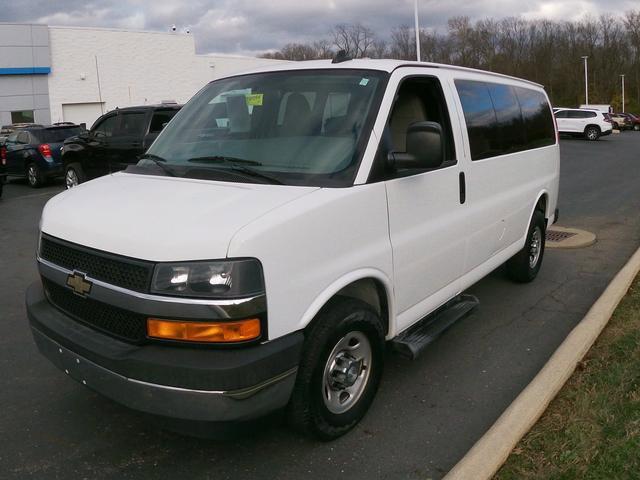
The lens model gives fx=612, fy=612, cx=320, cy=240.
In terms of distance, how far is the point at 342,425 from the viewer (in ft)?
11.1

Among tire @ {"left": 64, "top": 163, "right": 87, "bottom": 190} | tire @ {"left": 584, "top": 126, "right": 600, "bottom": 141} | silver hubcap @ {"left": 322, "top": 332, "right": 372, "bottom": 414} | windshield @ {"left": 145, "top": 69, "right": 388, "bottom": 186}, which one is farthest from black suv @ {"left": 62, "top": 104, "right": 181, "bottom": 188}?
tire @ {"left": 584, "top": 126, "right": 600, "bottom": 141}

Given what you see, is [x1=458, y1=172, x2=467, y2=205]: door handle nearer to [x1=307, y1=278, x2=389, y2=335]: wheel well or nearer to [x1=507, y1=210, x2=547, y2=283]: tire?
[x1=307, y1=278, x2=389, y2=335]: wheel well

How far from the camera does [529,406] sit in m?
3.46

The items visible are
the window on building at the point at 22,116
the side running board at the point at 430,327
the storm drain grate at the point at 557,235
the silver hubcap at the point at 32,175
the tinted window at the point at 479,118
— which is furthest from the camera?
the window on building at the point at 22,116

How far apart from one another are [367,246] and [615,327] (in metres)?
2.56

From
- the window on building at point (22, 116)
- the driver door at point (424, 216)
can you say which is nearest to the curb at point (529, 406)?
the driver door at point (424, 216)

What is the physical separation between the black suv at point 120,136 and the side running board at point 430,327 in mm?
8431

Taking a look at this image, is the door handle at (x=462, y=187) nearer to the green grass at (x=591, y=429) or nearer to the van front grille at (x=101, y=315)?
the green grass at (x=591, y=429)

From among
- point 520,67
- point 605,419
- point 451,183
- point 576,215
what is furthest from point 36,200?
point 520,67

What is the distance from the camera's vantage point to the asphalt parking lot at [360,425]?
319cm

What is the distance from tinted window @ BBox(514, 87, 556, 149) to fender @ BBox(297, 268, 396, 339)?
292 centimetres

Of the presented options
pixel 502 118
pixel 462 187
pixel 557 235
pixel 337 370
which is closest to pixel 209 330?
pixel 337 370

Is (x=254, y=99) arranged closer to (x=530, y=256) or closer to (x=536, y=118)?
(x=536, y=118)

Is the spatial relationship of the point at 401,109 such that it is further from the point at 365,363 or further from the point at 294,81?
the point at 365,363
